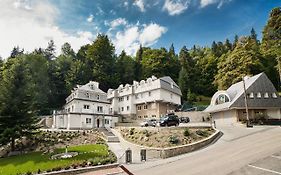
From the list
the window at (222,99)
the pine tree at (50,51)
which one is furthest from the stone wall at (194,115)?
the pine tree at (50,51)

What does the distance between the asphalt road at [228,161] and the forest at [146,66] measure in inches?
1326

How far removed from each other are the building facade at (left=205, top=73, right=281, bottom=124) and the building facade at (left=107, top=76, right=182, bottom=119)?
557 inches

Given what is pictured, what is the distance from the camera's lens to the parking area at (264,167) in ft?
51.9

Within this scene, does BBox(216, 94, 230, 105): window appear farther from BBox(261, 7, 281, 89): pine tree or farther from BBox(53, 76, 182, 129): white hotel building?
BBox(261, 7, 281, 89): pine tree

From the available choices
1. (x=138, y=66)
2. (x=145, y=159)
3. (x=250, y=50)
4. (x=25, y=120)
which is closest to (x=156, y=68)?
(x=138, y=66)

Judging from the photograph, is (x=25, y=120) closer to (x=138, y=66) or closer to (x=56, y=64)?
(x=56, y=64)

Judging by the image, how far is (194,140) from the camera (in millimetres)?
25922

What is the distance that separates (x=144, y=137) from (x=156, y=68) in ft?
167

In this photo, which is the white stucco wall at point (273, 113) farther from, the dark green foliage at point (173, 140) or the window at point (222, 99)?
the dark green foliage at point (173, 140)

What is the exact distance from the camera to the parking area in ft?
51.9

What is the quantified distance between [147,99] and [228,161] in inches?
1543

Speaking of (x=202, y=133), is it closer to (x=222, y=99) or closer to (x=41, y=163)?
(x=41, y=163)

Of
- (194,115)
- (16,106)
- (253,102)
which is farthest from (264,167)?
A: (194,115)

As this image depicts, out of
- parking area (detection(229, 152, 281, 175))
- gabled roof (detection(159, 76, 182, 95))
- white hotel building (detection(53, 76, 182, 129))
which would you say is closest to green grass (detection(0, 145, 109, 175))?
parking area (detection(229, 152, 281, 175))
